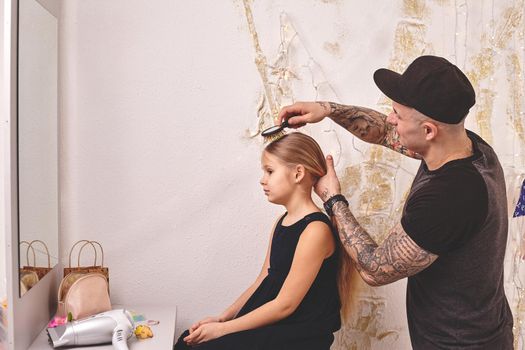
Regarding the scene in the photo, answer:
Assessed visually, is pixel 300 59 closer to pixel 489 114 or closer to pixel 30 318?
pixel 489 114

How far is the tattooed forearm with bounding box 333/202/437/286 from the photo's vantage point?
1.70m

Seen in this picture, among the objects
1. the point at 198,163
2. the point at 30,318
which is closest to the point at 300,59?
the point at 198,163

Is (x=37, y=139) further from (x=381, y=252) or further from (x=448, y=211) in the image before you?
(x=448, y=211)

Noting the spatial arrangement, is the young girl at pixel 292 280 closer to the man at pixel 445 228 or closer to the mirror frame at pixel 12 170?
the man at pixel 445 228

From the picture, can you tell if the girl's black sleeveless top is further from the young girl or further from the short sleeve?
the short sleeve

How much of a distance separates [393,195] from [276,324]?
2.80ft

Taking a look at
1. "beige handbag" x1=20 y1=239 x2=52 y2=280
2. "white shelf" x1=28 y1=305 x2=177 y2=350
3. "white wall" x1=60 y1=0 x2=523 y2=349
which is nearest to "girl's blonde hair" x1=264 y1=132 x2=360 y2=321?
"white wall" x1=60 y1=0 x2=523 y2=349

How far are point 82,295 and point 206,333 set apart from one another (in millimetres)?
458

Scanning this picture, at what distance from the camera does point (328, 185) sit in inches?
78.2

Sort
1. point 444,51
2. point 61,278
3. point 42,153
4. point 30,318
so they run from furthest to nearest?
point 444,51, point 61,278, point 42,153, point 30,318

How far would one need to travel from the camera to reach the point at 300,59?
2.55 m

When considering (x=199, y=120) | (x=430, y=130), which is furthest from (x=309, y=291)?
(x=199, y=120)

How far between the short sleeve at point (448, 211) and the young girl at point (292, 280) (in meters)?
0.45

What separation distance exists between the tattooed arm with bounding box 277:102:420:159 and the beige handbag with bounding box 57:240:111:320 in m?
0.85
